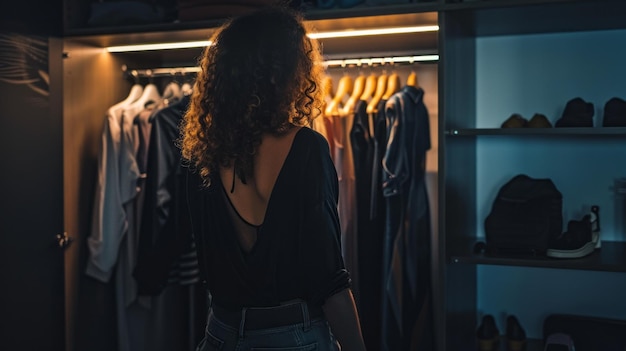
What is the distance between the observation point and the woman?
1446mm

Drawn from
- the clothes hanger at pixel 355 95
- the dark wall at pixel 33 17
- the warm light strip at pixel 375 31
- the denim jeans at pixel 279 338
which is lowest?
the denim jeans at pixel 279 338

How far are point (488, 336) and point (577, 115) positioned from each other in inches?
34.0

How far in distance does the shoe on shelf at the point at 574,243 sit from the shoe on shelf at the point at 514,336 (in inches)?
17.6

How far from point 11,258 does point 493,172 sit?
5.93ft

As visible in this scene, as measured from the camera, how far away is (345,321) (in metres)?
1.47

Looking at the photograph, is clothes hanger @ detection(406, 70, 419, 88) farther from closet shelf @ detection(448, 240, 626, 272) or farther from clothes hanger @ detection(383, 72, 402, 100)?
closet shelf @ detection(448, 240, 626, 272)

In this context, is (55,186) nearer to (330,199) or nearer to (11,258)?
(11,258)

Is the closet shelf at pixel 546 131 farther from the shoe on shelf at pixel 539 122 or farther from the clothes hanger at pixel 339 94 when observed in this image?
the clothes hanger at pixel 339 94

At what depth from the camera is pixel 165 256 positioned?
263cm

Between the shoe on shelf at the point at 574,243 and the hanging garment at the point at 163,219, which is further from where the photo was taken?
the hanging garment at the point at 163,219

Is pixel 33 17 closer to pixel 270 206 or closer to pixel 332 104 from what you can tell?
pixel 332 104

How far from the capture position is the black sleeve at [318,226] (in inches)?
56.7

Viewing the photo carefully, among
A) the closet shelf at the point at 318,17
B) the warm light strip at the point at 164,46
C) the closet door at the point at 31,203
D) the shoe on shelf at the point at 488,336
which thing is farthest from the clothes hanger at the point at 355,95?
the closet door at the point at 31,203

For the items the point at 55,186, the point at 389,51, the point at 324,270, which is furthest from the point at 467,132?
the point at 55,186
